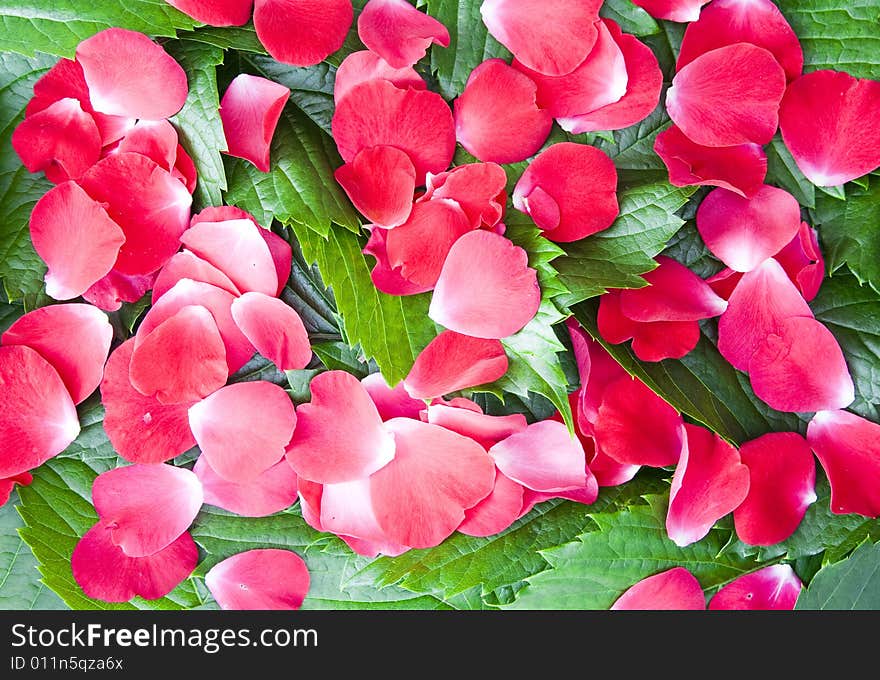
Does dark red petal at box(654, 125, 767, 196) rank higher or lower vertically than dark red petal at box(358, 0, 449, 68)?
lower

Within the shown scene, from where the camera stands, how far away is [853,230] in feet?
2.10

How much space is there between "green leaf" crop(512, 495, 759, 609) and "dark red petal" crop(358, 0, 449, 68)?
1.10 ft

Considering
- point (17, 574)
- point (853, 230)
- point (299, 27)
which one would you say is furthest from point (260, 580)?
point (853, 230)

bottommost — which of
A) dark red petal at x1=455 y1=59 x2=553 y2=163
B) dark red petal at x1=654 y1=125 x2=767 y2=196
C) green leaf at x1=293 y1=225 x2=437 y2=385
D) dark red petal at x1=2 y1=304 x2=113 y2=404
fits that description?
dark red petal at x1=2 y1=304 x2=113 y2=404

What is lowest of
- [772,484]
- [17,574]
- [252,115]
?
[17,574]

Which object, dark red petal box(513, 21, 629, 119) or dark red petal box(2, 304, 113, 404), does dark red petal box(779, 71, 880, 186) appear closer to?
dark red petal box(513, 21, 629, 119)

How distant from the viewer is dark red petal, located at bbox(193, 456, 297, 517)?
0.60m

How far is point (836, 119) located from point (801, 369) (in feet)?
0.58

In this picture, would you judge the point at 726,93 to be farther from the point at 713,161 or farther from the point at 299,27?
the point at 299,27

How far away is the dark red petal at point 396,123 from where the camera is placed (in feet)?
1.88

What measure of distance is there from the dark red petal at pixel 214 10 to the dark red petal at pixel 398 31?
8 centimetres

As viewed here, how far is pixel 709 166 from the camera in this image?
61 cm

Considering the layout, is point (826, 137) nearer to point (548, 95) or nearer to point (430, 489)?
point (548, 95)

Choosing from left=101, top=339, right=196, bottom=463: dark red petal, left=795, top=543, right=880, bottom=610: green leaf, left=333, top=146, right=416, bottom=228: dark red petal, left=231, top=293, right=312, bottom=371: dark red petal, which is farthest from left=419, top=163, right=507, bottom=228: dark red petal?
left=795, top=543, right=880, bottom=610: green leaf
